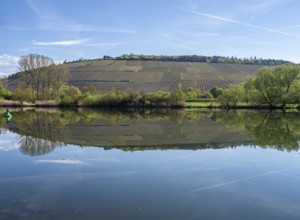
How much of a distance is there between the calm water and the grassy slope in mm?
89397

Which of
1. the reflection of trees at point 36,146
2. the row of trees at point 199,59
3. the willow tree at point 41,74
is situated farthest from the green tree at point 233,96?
the row of trees at point 199,59

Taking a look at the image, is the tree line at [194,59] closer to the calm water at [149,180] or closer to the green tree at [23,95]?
the green tree at [23,95]

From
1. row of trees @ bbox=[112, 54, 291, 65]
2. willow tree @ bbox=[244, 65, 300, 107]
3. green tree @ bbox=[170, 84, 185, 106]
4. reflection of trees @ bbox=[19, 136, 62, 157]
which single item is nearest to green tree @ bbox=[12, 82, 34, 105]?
green tree @ bbox=[170, 84, 185, 106]

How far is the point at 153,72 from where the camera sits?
133 m

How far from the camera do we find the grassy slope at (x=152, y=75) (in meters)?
116

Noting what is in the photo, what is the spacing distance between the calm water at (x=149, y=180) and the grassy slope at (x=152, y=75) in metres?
89.4

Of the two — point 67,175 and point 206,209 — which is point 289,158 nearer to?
point 206,209

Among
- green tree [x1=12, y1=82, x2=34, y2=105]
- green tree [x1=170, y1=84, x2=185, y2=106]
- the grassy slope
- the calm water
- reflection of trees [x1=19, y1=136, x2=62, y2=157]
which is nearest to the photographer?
the calm water

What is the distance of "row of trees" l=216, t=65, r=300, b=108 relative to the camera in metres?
66.0

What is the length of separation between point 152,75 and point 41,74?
50561mm

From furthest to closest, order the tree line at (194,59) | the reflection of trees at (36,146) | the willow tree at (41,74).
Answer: the tree line at (194,59) → the willow tree at (41,74) → the reflection of trees at (36,146)

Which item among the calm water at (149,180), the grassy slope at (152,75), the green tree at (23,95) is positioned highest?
the grassy slope at (152,75)

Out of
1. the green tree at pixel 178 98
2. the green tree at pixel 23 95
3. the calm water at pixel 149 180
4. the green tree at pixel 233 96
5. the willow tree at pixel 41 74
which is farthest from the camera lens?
the willow tree at pixel 41 74

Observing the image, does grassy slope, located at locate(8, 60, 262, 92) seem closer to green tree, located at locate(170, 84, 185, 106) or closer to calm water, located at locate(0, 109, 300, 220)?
green tree, located at locate(170, 84, 185, 106)
